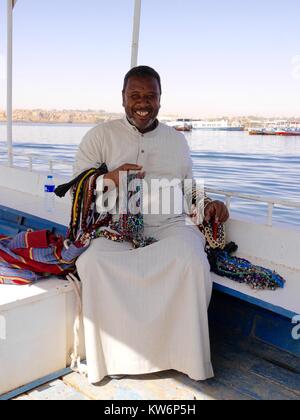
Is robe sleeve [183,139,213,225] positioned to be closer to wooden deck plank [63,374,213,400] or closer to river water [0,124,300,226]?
wooden deck plank [63,374,213,400]

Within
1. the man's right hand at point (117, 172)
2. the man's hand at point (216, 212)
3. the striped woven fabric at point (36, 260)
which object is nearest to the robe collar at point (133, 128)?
the man's right hand at point (117, 172)

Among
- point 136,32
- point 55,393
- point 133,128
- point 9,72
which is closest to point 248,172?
point 9,72

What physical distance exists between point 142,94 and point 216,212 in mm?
761

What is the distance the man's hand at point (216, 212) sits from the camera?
8.23ft

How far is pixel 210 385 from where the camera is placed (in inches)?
81.9

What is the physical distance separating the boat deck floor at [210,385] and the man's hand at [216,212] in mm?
752

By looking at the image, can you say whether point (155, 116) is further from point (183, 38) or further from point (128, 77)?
point (183, 38)

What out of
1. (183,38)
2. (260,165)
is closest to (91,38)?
(183,38)

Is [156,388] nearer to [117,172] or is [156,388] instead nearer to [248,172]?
[117,172]

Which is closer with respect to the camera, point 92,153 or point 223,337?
point 92,153

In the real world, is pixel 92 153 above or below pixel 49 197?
above

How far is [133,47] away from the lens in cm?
315

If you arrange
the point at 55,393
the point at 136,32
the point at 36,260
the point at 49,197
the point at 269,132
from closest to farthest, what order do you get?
the point at 55,393
the point at 36,260
the point at 136,32
the point at 49,197
the point at 269,132
